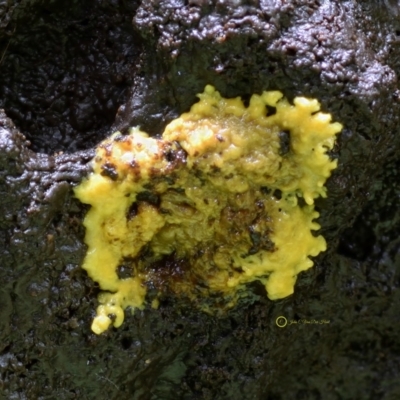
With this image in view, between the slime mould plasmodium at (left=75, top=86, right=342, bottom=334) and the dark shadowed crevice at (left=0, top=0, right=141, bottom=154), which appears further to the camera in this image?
the dark shadowed crevice at (left=0, top=0, right=141, bottom=154)

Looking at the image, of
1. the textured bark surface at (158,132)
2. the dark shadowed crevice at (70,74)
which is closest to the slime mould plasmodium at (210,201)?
the textured bark surface at (158,132)

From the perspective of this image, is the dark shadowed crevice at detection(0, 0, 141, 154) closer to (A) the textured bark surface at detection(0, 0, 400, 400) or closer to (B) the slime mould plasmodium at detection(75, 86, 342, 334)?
(A) the textured bark surface at detection(0, 0, 400, 400)

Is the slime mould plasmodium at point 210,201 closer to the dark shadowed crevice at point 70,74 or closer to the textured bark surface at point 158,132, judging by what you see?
the textured bark surface at point 158,132

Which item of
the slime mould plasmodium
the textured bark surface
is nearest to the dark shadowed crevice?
the textured bark surface

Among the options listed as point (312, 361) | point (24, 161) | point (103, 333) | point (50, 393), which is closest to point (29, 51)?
point (24, 161)

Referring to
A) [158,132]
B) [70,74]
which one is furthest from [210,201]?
[70,74]

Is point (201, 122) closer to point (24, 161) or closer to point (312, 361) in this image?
point (24, 161)

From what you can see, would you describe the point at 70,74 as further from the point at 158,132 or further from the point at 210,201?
the point at 210,201
